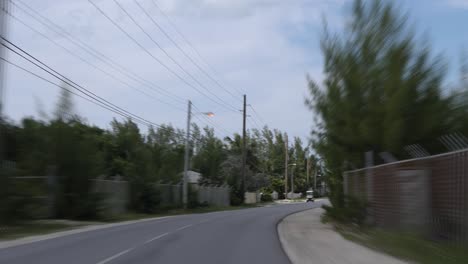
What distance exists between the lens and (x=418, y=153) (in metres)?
18.3

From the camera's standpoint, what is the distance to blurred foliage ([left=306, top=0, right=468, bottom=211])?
1936cm

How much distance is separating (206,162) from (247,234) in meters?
62.0

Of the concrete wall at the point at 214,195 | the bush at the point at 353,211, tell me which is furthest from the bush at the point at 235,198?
the bush at the point at 353,211

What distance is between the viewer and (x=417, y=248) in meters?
12.5

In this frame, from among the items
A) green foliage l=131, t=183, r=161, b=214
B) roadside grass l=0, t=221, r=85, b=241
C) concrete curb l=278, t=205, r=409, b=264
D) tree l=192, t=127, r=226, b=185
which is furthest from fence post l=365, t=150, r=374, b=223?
tree l=192, t=127, r=226, b=185

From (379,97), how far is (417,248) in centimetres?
944

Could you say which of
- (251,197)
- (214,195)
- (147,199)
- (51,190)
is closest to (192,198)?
(147,199)

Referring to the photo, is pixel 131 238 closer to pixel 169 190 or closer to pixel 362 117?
pixel 362 117

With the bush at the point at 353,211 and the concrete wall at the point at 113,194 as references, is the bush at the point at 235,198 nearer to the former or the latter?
the concrete wall at the point at 113,194

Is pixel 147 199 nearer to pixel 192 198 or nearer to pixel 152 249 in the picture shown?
pixel 192 198

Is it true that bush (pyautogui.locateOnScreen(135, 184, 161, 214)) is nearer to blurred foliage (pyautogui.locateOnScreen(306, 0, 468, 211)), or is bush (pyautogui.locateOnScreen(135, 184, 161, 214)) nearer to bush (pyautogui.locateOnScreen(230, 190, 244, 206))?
blurred foliage (pyautogui.locateOnScreen(306, 0, 468, 211))

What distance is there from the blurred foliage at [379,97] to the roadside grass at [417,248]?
15.8 feet

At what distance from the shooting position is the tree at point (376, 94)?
63.7 feet

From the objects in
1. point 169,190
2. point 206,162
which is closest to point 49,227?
point 169,190
